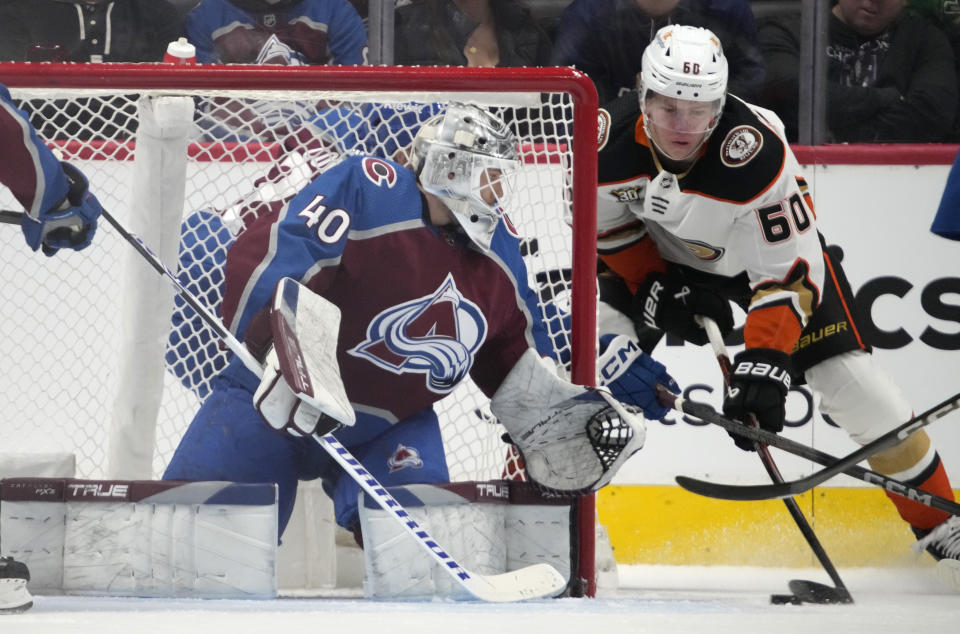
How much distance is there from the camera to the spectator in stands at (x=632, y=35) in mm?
3309

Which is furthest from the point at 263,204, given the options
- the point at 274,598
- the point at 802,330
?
the point at 802,330

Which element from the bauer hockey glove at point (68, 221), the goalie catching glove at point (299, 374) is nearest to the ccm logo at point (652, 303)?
the goalie catching glove at point (299, 374)

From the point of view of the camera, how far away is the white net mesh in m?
2.64

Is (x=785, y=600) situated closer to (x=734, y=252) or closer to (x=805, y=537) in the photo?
(x=805, y=537)

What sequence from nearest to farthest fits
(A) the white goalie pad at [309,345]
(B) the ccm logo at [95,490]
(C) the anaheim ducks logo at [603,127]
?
1. (A) the white goalie pad at [309,345]
2. (B) the ccm logo at [95,490]
3. (C) the anaheim ducks logo at [603,127]

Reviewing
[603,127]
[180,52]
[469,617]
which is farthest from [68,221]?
[603,127]

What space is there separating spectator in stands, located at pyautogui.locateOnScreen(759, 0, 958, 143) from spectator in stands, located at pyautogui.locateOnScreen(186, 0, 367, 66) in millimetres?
1070

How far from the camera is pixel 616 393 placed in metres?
2.85

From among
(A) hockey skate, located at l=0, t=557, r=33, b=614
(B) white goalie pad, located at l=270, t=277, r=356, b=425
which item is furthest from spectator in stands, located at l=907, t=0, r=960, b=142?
(A) hockey skate, located at l=0, t=557, r=33, b=614

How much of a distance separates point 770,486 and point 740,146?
0.71 meters

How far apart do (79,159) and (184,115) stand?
446mm

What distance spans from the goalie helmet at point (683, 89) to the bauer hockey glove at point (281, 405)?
1.04 metres

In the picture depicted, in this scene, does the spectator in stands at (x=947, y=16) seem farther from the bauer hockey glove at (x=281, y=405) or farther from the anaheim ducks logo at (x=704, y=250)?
the bauer hockey glove at (x=281, y=405)

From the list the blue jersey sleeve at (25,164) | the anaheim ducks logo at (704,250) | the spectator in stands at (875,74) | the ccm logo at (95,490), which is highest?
the spectator in stands at (875,74)
